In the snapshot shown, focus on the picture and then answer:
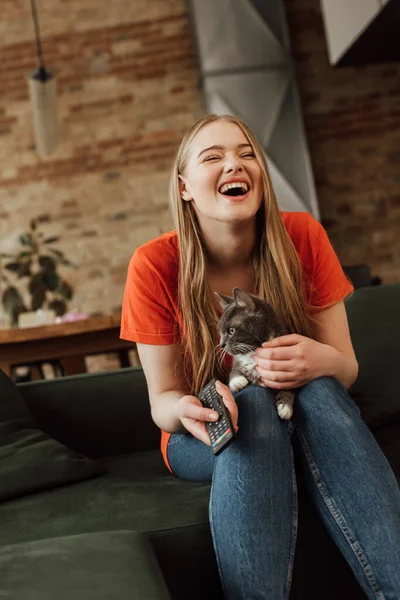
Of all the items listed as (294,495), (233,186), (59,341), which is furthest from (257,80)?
(294,495)

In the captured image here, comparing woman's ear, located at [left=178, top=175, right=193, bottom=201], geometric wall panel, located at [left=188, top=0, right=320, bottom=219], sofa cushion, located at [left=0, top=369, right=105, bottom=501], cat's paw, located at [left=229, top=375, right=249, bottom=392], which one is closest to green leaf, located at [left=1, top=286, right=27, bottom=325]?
sofa cushion, located at [left=0, top=369, right=105, bottom=501]

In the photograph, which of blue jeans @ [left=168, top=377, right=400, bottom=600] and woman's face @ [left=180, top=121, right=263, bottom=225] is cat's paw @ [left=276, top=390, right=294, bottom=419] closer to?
blue jeans @ [left=168, top=377, right=400, bottom=600]

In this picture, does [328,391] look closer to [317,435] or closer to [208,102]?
[317,435]

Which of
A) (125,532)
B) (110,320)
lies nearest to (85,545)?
(125,532)

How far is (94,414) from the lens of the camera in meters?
2.01

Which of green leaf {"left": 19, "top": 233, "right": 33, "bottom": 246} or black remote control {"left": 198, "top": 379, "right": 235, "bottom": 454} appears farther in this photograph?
green leaf {"left": 19, "top": 233, "right": 33, "bottom": 246}

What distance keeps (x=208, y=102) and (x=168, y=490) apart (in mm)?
4650

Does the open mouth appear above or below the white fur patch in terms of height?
above

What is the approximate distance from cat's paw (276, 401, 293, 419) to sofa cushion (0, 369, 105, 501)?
2.11 feet

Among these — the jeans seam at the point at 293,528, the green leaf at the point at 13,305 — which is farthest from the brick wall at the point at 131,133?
the jeans seam at the point at 293,528

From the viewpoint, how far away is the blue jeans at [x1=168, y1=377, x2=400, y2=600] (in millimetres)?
1172

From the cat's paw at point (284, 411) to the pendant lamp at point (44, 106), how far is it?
4.06m

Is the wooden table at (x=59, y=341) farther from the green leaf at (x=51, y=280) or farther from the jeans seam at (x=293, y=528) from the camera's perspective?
the jeans seam at (x=293, y=528)

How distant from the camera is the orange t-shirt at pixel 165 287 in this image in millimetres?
1590
